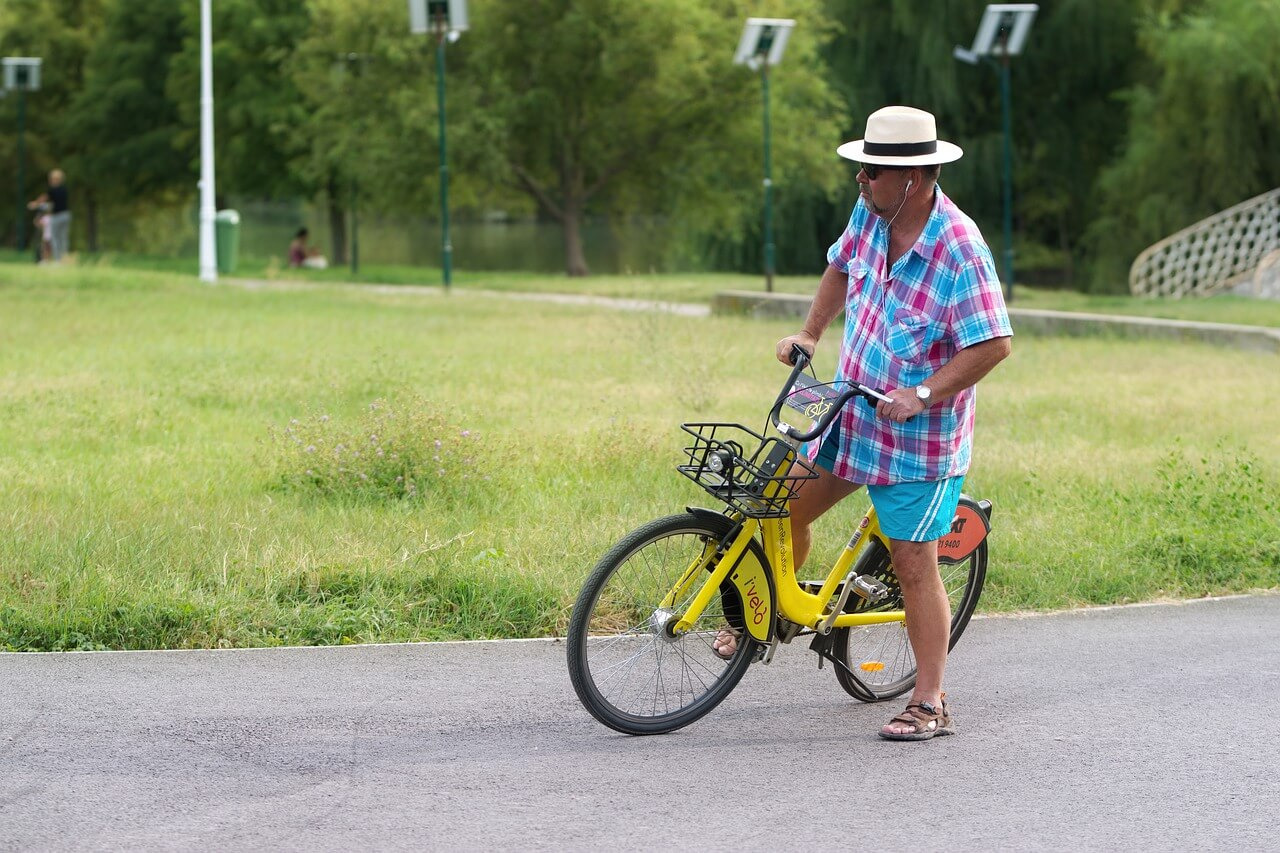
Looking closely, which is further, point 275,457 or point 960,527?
point 275,457

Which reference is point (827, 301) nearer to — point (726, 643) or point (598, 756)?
point (726, 643)

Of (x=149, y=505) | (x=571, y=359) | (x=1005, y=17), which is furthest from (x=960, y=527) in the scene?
(x=1005, y=17)

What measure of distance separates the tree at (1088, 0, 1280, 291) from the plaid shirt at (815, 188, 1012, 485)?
27086 millimetres

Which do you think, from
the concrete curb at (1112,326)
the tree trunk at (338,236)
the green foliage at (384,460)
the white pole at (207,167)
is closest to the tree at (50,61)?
the tree trunk at (338,236)

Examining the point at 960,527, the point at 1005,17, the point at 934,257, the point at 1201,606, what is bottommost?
the point at 1201,606

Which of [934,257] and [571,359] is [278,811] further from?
[571,359]

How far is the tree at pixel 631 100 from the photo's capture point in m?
35.5

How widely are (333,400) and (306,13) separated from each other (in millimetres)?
33633

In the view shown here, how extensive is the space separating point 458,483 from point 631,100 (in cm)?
2908

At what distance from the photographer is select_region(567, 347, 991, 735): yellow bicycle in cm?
525

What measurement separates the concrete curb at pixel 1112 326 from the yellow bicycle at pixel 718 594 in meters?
12.0

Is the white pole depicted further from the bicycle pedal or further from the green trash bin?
the bicycle pedal

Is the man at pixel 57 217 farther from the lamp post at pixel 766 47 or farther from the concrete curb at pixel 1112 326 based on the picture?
the concrete curb at pixel 1112 326

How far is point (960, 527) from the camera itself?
585cm
